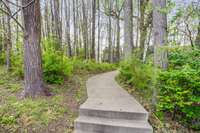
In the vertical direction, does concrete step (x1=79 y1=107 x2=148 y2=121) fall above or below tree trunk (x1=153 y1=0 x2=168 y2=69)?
below

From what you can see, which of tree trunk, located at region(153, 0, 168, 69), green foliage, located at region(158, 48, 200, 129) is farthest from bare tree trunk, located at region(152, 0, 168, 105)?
green foliage, located at region(158, 48, 200, 129)

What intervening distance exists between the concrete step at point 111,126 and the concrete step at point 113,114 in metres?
0.10

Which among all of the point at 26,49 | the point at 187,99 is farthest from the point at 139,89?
the point at 26,49

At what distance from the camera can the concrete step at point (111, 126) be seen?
141 inches

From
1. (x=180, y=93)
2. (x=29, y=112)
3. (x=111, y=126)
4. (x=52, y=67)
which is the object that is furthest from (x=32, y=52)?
(x=180, y=93)

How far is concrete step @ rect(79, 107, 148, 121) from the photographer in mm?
3910

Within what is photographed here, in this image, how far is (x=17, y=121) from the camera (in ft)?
13.0

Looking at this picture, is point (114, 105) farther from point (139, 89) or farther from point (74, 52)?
point (74, 52)

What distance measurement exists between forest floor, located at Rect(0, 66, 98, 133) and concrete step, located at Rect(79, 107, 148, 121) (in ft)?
0.98

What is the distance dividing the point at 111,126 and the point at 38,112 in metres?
1.72

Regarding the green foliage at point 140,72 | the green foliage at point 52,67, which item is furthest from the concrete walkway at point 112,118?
the green foliage at point 52,67

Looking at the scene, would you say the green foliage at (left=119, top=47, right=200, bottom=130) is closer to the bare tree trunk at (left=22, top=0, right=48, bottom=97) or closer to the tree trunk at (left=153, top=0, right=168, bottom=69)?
the tree trunk at (left=153, top=0, right=168, bottom=69)

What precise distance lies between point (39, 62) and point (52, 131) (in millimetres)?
2112

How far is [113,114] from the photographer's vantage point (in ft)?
13.3
